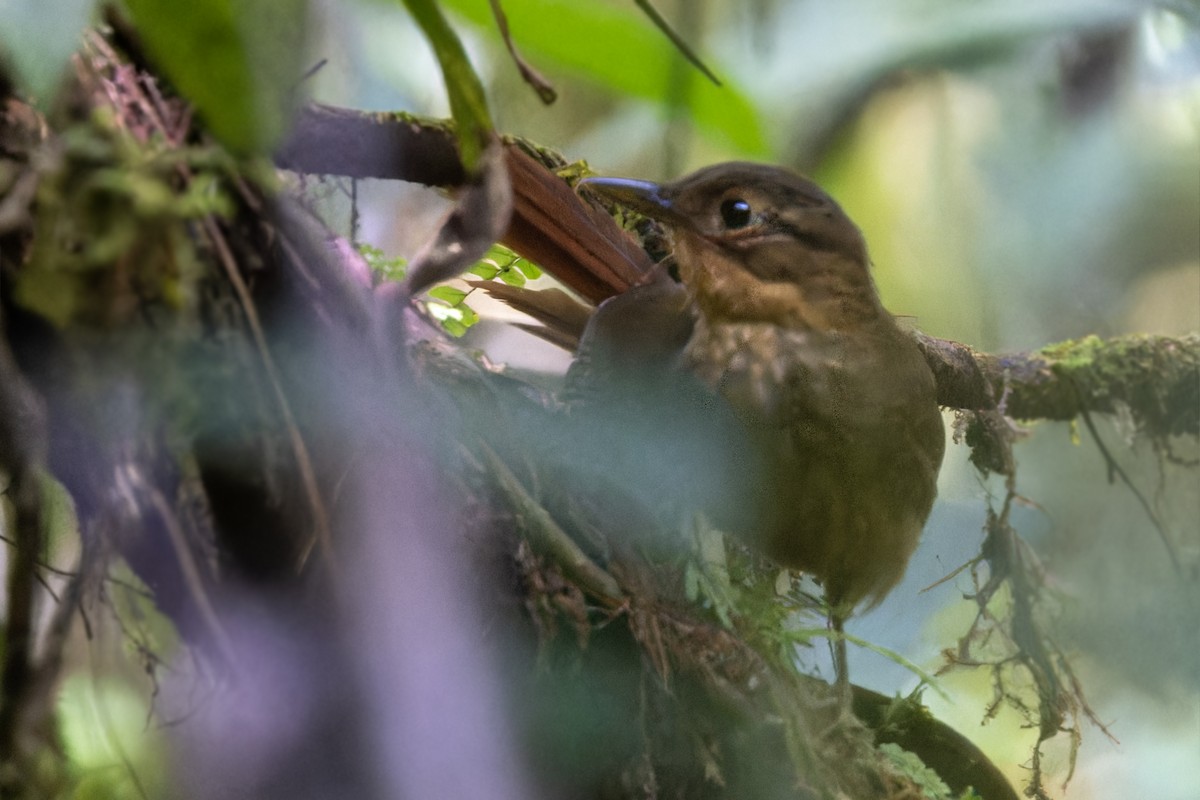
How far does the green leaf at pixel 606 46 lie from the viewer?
71cm

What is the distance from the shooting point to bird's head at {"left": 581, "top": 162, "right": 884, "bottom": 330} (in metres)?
0.91

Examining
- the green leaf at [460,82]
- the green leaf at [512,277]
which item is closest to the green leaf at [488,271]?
the green leaf at [512,277]

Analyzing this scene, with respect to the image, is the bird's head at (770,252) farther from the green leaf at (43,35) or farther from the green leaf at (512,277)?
the green leaf at (43,35)

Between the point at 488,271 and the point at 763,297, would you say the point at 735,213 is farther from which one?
the point at 488,271

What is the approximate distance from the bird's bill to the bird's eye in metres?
0.05

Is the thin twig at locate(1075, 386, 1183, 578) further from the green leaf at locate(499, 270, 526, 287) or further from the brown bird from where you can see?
the green leaf at locate(499, 270, 526, 287)

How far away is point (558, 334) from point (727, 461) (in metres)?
0.22

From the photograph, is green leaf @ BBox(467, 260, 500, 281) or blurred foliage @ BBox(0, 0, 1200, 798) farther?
green leaf @ BBox(467, 260, 500, 281)

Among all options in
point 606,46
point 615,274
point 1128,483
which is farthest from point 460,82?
point 1128,483

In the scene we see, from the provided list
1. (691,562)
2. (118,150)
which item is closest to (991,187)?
(691,562)

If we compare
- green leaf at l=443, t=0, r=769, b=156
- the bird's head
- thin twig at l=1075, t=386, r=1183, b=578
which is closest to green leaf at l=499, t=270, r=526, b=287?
the bird's head

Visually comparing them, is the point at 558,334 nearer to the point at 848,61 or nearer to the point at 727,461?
the point at 727,461

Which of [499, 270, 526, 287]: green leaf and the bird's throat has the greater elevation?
the bird's throat

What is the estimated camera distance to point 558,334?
3.06ft
